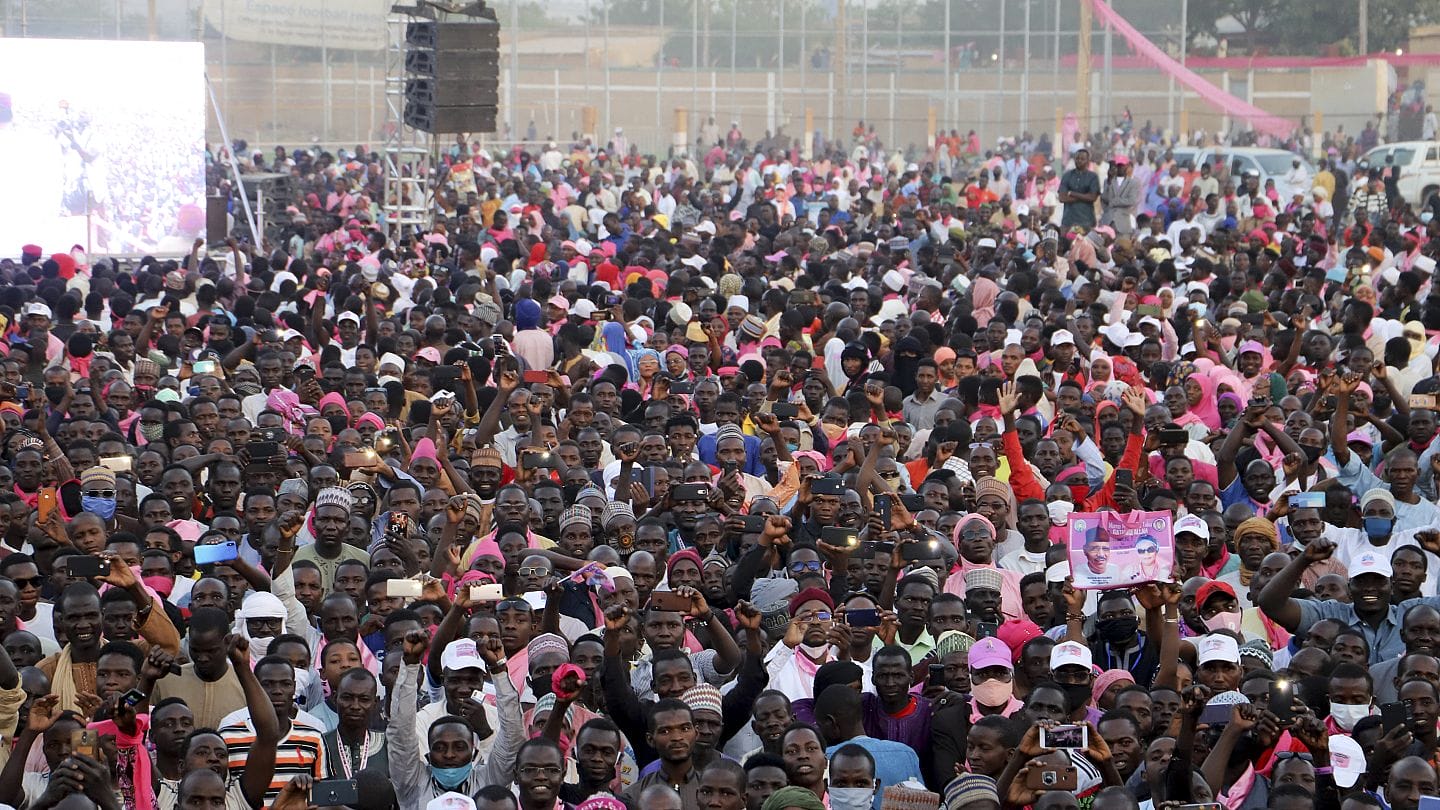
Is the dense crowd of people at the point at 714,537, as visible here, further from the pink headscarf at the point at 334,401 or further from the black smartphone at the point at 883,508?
the pink headscarf at the point at 334,401

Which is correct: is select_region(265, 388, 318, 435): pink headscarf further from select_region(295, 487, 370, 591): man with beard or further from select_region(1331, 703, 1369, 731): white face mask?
select_region(1331, 703, 1369, 731): white face mask


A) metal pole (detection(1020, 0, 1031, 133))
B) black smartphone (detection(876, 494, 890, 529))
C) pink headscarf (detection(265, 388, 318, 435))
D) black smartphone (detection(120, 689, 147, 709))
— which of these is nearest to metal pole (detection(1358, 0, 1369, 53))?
metal pole (detection(1020, 0, 1031, 133))

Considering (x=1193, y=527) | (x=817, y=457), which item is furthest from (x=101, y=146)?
(x=1193, y=527)

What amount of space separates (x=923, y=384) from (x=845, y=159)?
969 inches

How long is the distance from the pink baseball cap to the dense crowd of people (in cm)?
1

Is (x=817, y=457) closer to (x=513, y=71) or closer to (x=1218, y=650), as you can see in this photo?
(x=1218, y=650)

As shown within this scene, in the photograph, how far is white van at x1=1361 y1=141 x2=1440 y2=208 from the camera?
1258 inches

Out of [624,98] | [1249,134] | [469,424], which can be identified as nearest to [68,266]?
[469,424]

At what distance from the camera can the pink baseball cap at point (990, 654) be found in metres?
7.54

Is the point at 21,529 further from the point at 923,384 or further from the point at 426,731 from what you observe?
the point at 923,384

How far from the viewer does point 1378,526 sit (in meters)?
9.52

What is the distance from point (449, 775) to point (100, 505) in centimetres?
405

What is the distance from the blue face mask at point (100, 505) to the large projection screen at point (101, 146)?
11.8 metres

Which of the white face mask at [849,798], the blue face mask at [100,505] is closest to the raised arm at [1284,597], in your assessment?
the white face mask at [849,798]
